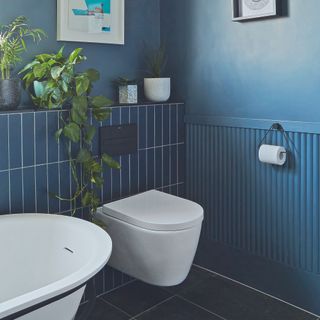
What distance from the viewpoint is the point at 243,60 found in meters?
2.54

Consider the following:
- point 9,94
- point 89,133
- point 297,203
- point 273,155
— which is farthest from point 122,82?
point 297,203

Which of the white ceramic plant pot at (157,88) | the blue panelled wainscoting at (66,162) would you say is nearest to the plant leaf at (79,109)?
the blue panelled wainscoting at (66,162)

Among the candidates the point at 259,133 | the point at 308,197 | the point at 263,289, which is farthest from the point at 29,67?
the point at 263,289

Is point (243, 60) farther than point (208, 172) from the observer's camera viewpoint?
No

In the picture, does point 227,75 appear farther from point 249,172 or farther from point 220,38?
point 249,172

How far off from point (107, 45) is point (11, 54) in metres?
0.66

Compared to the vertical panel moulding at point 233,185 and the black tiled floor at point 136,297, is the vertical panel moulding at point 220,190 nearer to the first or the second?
the vertical panel moulding at point 233,185

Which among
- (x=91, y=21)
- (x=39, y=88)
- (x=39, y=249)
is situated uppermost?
(x=91, y=21)

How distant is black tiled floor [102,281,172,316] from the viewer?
2.42 meters

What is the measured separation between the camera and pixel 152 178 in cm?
279

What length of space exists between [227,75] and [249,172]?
1.84ft

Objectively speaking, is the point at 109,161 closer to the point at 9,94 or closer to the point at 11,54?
the point at 9,94

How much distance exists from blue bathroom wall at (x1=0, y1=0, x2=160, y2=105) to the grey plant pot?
19 cm

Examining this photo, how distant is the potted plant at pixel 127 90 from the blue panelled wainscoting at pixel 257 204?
38cm
